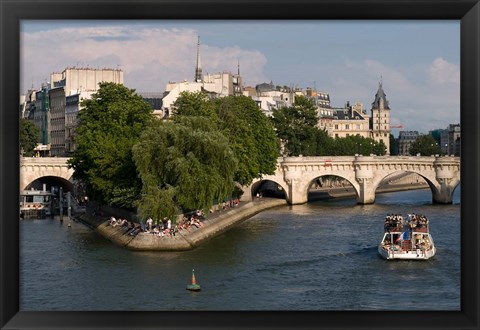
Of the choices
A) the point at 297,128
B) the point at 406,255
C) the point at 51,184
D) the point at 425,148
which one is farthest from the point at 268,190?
the point at 425,148

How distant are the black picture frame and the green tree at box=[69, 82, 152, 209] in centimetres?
2889

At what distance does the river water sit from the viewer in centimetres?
2128

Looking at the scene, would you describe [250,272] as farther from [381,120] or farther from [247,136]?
[381,120]

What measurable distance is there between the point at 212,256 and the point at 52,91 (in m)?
58.7

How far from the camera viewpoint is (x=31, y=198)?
5250 centimetres

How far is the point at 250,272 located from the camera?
1048 inches

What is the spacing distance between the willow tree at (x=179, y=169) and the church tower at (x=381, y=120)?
250ft

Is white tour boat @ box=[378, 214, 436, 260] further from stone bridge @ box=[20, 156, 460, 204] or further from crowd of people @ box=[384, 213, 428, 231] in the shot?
stone bridge @ box=[20, 156, 460, 204]

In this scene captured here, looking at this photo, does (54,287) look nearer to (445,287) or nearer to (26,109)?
(445,287)

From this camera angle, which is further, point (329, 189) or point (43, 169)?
point (329, 189)

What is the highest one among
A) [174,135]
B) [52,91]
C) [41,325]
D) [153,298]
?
[52,91]

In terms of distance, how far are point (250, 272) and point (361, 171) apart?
32.7 metres

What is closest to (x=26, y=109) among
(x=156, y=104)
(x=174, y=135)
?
(x=156, y=104)

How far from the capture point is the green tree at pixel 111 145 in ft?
128
